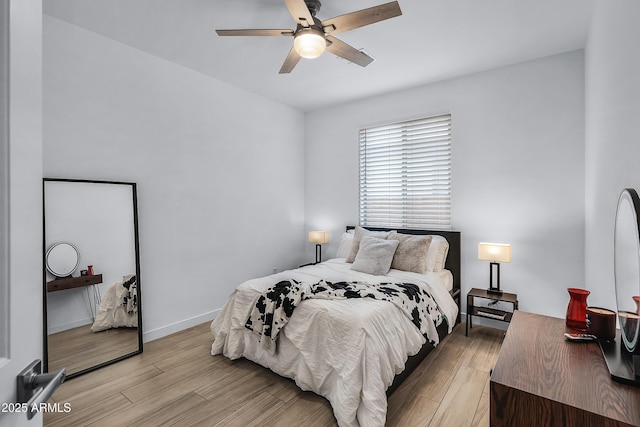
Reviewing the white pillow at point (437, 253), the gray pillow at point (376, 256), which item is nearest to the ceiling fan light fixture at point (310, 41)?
the gray pillow at point (376, 256)

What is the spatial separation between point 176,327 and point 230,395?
143 centimetres

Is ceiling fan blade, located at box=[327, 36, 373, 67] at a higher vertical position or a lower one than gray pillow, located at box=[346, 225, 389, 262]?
higher

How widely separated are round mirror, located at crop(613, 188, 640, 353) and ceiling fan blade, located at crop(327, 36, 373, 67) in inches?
75.7

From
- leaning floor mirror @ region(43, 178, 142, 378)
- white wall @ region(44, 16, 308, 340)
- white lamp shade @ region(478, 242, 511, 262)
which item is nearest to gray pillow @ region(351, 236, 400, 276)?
white lamp shade @ region(478, 242, 511, 262)

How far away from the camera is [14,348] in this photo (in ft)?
2.11

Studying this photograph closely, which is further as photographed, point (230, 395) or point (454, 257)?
point (454, 257)

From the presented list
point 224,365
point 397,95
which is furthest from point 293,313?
point 397,95

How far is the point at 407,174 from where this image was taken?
13.3 feet

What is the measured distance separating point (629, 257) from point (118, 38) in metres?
3.83

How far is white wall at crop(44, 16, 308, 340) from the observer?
2586mm

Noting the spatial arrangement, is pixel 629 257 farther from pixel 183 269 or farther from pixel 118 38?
pixel 118 38

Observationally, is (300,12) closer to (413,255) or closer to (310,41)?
(310,41)

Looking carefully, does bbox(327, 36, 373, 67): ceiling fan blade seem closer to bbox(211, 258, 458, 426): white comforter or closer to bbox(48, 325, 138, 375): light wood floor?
bbox(211, 258, 458, 426): white comforter

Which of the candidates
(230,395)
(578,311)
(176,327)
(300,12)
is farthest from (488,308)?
(176,327)
